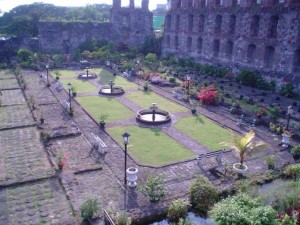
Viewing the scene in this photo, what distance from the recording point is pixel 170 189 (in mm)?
11102

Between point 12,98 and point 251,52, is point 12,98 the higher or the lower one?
the lower one

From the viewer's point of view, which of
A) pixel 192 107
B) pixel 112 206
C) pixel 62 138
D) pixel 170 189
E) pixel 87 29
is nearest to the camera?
pixel 112 206

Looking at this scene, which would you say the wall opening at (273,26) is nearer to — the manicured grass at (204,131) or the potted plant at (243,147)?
the manicured grass at (204,131)

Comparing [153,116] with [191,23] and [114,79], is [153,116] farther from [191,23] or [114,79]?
[191,23]

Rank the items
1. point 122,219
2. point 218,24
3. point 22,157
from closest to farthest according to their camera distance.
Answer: point 122,219 < point 22,157 < point 218,24

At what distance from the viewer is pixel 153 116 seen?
17.7 m

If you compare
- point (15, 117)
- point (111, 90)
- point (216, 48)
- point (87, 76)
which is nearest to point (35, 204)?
point (15, 117)

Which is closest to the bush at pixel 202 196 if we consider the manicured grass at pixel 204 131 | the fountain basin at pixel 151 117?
the manicured grass at pixel 204 131

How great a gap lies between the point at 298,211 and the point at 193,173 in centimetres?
419

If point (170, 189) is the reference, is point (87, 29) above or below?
above

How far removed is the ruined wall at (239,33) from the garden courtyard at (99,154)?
9.61m

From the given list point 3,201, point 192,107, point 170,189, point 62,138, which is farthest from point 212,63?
point 3,201

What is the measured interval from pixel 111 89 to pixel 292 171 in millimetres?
14729

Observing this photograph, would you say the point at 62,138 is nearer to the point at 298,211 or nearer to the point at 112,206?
the point at 112,206
